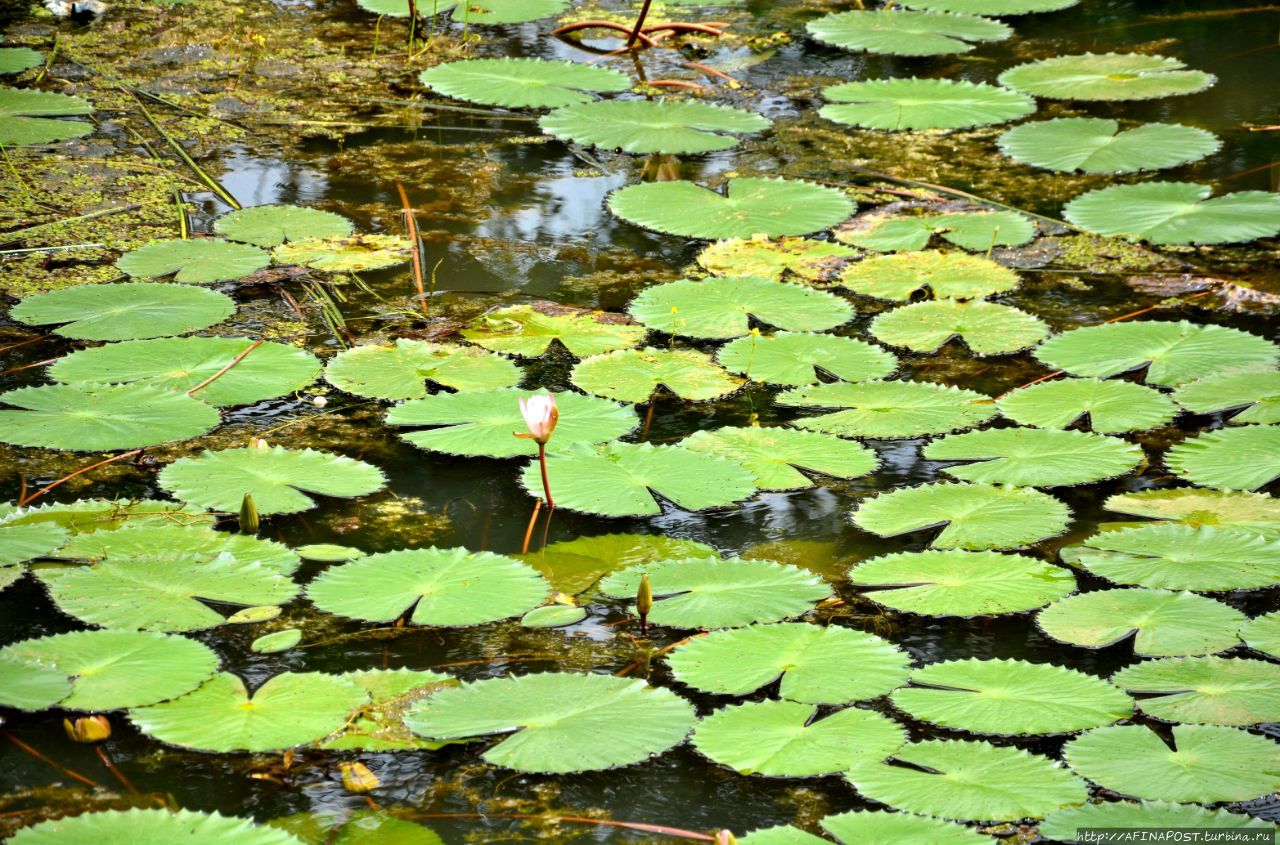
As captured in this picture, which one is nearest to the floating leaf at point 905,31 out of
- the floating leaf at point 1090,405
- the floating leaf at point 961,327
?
the floating leaf at point 961,327

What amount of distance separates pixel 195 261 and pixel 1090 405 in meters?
2.00

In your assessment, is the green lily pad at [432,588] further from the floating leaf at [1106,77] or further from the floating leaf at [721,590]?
the floating leaf at [1106,77]

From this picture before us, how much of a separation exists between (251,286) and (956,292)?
163 cm

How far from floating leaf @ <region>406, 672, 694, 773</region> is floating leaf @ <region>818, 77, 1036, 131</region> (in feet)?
8.87

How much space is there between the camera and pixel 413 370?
2.60m

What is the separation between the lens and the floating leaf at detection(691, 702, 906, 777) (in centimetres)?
157

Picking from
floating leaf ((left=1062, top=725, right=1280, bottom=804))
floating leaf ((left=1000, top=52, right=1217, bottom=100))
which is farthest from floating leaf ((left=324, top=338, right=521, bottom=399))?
floating leaf ((left=1000, top=52, right=1217, bottom=100))

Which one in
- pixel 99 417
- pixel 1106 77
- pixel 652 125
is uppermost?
pixel 1106 77

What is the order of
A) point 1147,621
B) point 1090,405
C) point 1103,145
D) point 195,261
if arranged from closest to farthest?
point 1147,621 → point 1090,405 → point 195,261 → point 1103,145

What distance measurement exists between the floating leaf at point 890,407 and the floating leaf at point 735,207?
0.83m

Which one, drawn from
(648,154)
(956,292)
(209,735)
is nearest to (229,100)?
(648,154)

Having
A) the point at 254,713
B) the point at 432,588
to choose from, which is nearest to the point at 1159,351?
the point at 432,588

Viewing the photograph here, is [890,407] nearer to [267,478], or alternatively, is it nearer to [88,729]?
[267,478]

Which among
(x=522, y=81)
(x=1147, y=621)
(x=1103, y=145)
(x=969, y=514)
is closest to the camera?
(x=1147, y=621)
